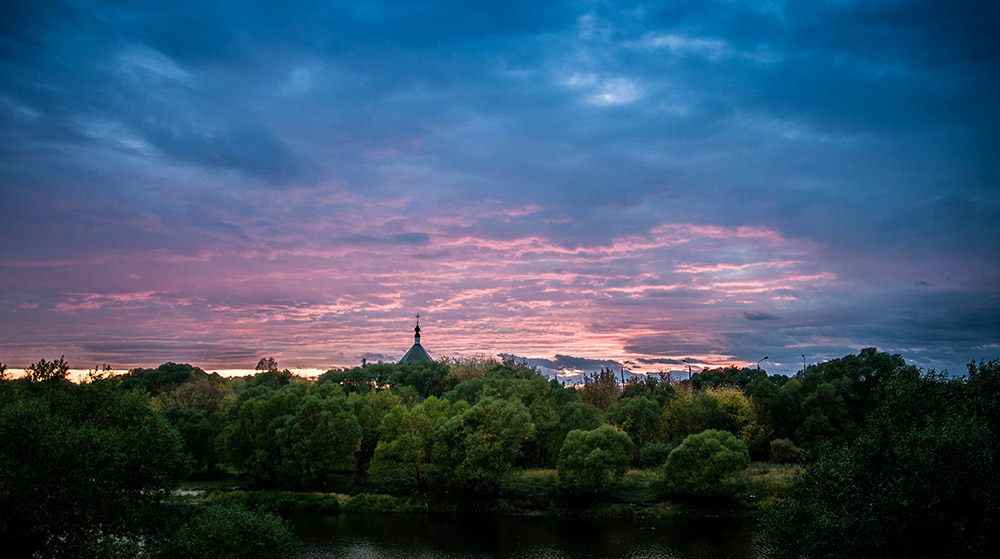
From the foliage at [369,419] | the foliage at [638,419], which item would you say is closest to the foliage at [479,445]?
the foliage at [369,419]

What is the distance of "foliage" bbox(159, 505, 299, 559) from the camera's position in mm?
32156

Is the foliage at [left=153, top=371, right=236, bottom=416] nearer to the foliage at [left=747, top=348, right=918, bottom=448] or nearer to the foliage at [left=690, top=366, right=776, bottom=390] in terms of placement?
the foliage at [left=747, top=348, right=918, bottom=448]

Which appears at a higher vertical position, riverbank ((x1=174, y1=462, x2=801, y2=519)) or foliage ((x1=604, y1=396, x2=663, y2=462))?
foliage ((x1=604, y1=396, x2=663, y2=462))

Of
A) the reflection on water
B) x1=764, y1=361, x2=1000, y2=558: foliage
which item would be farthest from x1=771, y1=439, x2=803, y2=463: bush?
x1=764, y1=361, x2=1000, y2=558: foliage

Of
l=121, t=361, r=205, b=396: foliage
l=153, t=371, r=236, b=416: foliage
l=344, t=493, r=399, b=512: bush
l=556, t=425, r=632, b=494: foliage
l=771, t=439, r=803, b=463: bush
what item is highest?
l=121, t=361, r=205, b=396: foliage

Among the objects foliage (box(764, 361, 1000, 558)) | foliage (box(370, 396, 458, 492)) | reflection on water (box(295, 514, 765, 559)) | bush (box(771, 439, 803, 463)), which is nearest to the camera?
foliage (box(764, 361, 1000, 558))

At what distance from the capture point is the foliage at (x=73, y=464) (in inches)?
1027

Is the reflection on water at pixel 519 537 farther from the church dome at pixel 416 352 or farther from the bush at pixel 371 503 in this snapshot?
the church dome at pixel 416 352

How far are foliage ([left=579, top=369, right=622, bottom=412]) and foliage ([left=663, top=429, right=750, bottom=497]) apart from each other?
118 ft

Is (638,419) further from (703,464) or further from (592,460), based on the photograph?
(592,460)

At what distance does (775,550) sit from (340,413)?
5822 cm

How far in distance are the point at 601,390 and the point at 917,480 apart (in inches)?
3248

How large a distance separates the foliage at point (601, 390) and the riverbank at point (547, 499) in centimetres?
2858

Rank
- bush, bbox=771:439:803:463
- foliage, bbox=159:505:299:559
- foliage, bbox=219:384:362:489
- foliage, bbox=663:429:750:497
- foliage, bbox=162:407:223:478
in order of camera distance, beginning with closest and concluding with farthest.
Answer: foliage, bbox=159:505:299:559
foliage, bbox=663:429:750:497
foliage, bbox=219:384:362:489
bush, bbox=771:439:803:463
foliage, bbox=162:407:223:478
